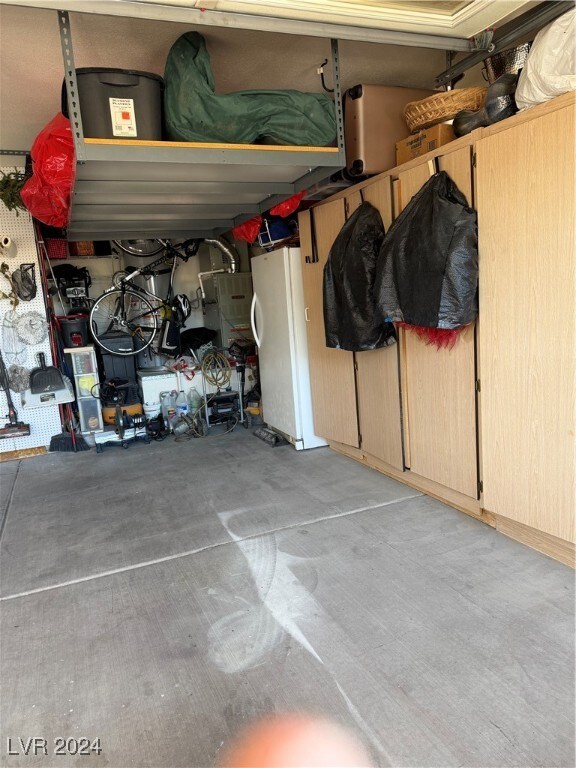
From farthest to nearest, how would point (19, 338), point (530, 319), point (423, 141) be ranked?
point (19, 338)
point (423, 141)
point (530, 319)

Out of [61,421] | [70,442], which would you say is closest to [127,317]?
[61,421]

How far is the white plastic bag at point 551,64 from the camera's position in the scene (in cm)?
207

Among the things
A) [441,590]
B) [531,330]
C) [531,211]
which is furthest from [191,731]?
[531,211]

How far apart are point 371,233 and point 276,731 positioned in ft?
9.12

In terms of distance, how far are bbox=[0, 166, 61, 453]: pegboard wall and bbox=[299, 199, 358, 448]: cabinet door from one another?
109 inches

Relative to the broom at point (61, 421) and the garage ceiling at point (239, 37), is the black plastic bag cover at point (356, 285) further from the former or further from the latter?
the broom at point (61, 421)

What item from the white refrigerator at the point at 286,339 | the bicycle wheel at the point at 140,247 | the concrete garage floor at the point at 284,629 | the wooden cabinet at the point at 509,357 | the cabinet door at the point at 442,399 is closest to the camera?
the concrete garage floor at the point at 284,629

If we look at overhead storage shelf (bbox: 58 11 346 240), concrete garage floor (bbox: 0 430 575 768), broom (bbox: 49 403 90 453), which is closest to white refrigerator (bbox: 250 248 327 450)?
overhead storage shelf (bbox: 58 11 346 240)

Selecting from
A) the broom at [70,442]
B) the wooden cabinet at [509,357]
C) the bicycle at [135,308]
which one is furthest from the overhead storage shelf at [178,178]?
the broom at [70,442]

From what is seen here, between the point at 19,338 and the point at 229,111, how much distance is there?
3.49 meters

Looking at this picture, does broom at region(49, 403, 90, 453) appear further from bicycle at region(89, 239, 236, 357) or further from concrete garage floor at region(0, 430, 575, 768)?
concrete garage floor at region(0, 430, 575, 768)

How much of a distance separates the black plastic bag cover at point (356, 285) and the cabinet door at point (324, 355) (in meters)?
0.35

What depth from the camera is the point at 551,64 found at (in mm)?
2146

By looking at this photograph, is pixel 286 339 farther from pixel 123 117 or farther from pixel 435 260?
pixel 123 117
